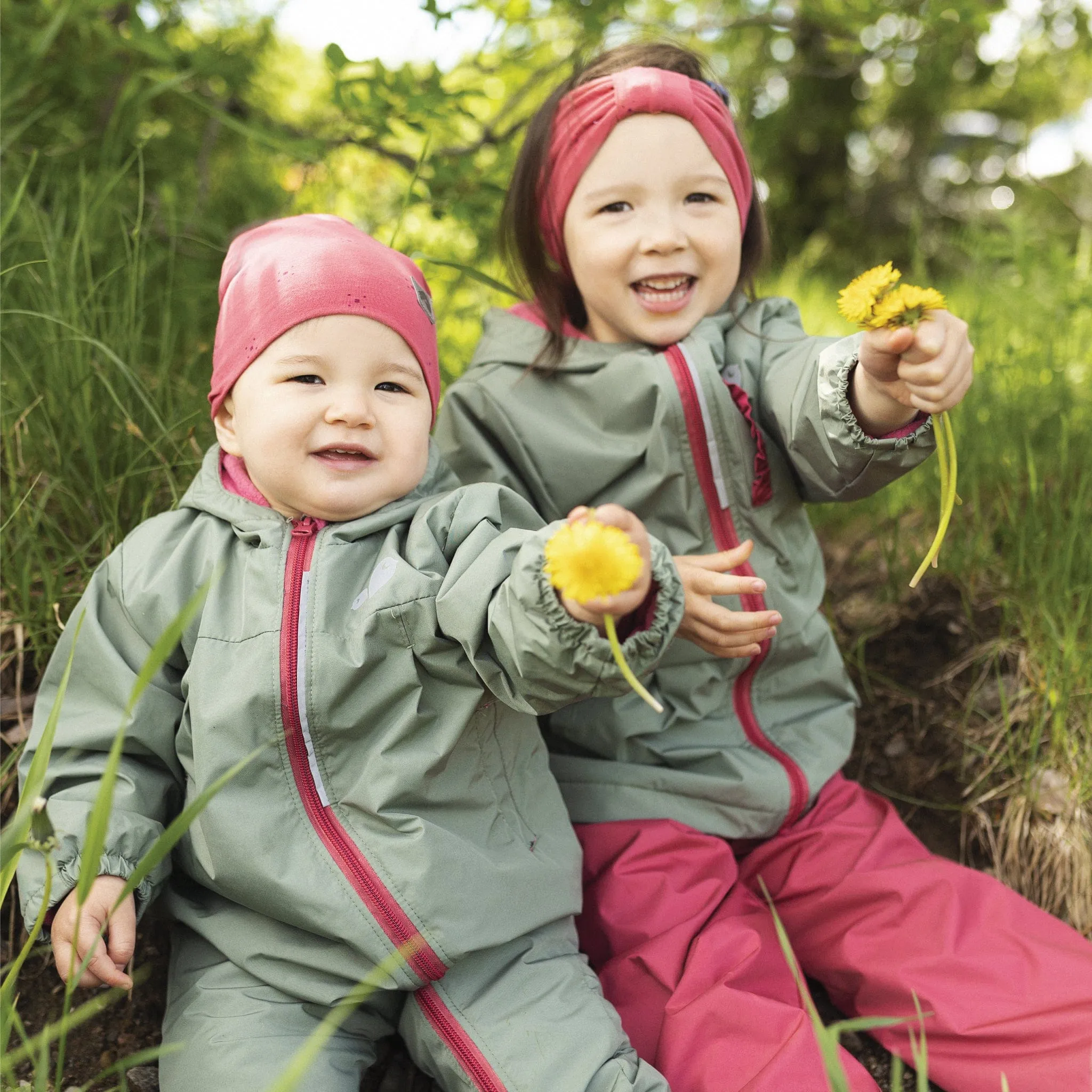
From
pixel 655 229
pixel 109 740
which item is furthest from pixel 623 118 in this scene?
pixel 109 740

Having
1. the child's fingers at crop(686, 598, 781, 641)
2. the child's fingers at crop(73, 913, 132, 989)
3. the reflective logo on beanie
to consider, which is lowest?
the child's fingers at crop(73, 913, 132, 989)

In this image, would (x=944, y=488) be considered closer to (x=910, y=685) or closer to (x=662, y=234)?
(x=662, y=234)

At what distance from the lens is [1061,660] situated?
6.25 ft

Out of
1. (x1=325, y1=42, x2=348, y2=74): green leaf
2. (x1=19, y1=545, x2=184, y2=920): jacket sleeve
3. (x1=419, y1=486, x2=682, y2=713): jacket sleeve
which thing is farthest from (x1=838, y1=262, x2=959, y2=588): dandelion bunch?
(x1=325, y1=42, x2=348, y2=74): green leaf

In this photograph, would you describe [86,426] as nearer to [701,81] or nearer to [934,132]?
[701,81]

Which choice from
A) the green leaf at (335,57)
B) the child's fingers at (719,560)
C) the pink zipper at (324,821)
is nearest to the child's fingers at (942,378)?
the child's fingers at (719,560)

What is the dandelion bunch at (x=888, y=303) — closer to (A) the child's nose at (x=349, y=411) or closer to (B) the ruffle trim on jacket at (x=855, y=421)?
(B) the ruffle trim on jacket at (x=855, y=421)

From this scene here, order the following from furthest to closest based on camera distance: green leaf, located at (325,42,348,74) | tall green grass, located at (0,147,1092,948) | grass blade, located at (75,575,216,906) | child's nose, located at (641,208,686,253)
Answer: green leaf, located at (325,42,348,74) < tall green grass, located at (0,147,1092,948) < child's nose, located at (641,208,686,253) < grass blade, located at (75,575,216,906)

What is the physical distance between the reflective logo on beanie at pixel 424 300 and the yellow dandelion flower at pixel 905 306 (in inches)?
26.2

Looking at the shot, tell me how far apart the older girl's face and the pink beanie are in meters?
0.38

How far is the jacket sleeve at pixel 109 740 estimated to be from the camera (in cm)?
138

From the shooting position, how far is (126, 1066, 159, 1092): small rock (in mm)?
1505

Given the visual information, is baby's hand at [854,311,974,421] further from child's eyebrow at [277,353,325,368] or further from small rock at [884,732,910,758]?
small rock at [884,732,910,758]

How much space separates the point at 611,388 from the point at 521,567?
0.72 m
